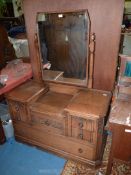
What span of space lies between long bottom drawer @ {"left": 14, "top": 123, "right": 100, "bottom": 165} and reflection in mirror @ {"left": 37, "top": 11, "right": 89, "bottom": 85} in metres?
0.64

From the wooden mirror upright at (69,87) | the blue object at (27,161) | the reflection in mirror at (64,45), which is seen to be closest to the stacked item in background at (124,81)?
the wooden mirror upright at (69,87)

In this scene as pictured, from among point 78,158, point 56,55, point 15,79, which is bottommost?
point 78,158

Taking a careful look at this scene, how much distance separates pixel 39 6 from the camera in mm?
1610

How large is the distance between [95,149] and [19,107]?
2.96ft

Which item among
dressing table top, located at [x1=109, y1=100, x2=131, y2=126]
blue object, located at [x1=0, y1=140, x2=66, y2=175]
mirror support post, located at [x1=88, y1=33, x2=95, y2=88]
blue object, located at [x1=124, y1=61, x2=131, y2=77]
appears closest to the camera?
dressing table top, located at [x1=109, y1=100, x2=131, y2=126]

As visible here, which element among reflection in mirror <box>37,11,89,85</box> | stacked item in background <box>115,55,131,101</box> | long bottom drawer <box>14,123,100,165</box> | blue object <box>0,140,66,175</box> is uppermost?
reflection in mirror <box>37,11,89,85</box>

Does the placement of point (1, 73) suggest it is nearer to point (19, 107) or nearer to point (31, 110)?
point (19, 107)

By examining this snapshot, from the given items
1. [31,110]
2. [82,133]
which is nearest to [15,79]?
[31,110]

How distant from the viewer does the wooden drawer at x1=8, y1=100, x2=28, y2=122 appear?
5.53 feet

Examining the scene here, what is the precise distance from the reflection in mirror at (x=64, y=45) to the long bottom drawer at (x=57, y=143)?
639mm

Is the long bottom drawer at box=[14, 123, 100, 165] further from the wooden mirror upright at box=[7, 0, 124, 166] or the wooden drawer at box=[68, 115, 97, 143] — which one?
the wooden drawer at box=[68, 115, 97, 143]

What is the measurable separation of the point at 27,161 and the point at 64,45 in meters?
1.36

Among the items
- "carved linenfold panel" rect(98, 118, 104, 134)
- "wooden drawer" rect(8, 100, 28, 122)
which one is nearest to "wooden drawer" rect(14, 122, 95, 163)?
"wooden drawer" rect(8, 100, 28, 122)

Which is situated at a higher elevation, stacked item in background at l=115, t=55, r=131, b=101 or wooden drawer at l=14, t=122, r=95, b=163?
stacked item in background at l=115, t=55, r=131, b=101
